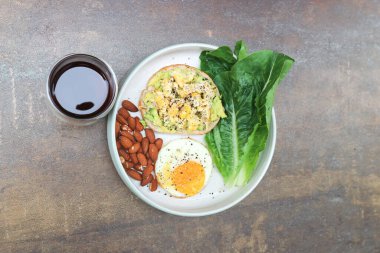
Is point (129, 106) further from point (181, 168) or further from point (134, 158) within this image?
point (181, 168)

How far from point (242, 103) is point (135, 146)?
0.49 metres

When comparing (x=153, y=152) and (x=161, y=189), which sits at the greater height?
(x=153, y=152)

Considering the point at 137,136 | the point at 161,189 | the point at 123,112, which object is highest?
the point at 123,112

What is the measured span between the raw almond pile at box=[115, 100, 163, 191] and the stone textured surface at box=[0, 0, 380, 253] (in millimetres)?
89

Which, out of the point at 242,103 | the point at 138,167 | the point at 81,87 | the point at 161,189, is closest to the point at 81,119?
the point at 81,87

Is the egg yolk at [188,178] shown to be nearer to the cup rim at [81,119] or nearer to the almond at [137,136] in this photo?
the almond at [137,136]

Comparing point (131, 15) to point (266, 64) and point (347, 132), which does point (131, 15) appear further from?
point (347, 132)

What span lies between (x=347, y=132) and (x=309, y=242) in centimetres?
56

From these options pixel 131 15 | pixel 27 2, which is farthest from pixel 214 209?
pixel 27 2

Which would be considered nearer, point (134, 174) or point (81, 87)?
point (81, 87)

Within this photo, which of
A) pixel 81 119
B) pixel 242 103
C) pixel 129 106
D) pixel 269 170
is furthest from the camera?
pixel 269 170

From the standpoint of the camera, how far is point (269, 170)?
7.75 ft

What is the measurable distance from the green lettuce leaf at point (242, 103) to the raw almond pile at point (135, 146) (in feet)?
0.84

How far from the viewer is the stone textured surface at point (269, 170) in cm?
209
